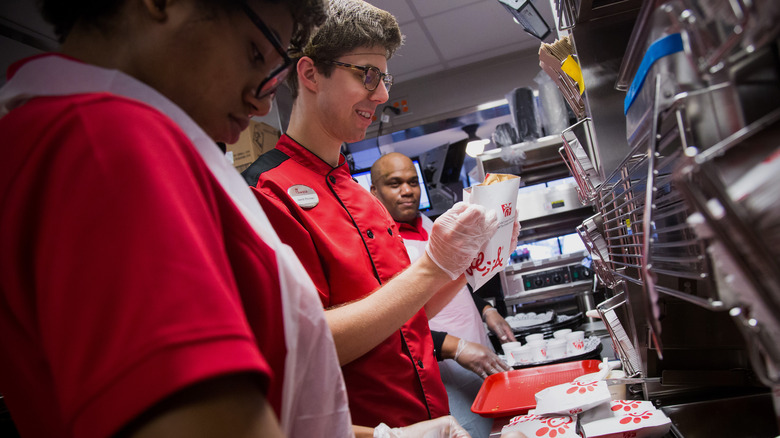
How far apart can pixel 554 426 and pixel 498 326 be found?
2127mm

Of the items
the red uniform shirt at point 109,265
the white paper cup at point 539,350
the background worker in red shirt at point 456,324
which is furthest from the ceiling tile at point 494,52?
the red uniform shirt at point 109,265

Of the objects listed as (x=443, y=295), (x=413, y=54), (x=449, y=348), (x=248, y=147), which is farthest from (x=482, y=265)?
(x=413, y=54)

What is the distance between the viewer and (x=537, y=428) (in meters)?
1.19

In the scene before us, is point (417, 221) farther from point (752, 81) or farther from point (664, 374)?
point (752, 81)

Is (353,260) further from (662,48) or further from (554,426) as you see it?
(662,48)

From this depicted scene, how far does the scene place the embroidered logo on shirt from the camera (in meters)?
1.34

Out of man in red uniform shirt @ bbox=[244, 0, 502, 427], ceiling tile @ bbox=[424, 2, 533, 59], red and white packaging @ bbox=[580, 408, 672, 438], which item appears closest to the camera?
red and white packaging @ bbox=[580, 408, 672, 438]

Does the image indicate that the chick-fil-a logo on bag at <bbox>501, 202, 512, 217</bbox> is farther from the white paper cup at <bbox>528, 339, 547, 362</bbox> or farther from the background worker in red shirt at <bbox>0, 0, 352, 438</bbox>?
the white paper cup at <bbox>528, 339, 547, 362</bbox>

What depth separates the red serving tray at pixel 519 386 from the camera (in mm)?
1571

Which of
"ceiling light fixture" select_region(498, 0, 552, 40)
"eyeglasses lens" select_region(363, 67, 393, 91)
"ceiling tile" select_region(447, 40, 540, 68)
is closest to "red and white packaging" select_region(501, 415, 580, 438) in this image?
"eyeglasses lens" select_region(363, 67, 393, 91)

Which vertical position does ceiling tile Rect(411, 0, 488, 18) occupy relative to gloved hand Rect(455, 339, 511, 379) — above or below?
above

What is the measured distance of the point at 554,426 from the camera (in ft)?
3.87

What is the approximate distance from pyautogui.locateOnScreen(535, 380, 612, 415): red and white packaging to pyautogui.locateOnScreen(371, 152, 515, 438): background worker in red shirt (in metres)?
1.06

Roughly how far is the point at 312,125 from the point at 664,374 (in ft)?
3.87
